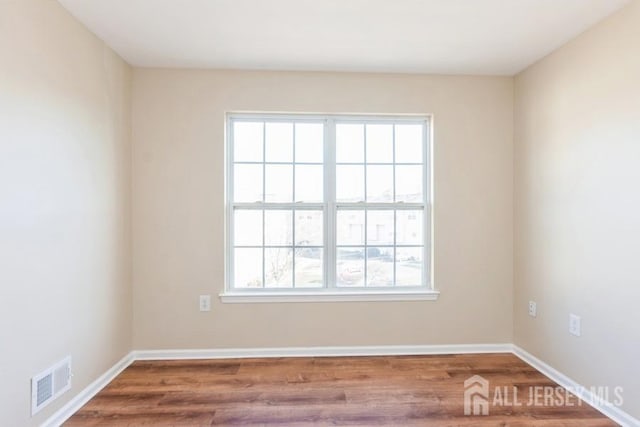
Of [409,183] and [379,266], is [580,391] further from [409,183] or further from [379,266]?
[409,183]

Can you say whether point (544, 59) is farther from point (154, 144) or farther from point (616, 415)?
point (154, 144)

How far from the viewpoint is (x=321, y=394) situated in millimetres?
2367

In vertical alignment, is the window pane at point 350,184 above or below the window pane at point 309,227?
above

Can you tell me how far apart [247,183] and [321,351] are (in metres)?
1.59

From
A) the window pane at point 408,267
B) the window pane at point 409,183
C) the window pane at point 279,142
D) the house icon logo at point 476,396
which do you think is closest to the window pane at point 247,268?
the window pane at point 279,142

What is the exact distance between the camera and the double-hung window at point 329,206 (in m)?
3.05

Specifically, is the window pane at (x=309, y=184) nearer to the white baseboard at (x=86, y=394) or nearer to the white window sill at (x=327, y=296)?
the white window sill at (x=327, y=296)

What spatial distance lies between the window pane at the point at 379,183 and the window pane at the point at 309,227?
497 mm

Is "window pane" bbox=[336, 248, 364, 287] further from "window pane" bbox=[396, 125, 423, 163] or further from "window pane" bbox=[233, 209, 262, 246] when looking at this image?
"window pane" bbox=[396, 125, 423, 163]

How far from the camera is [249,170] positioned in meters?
3.06

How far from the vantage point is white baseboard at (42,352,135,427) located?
2043mm

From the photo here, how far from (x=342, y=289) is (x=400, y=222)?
2.60 feet

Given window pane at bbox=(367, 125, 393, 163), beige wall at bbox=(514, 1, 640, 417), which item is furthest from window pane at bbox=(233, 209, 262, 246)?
beige wall at bbox=(514, 1, 640, 417)

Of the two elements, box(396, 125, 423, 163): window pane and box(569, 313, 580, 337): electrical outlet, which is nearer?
box(569, 313, 580, 337): electrical outlet
